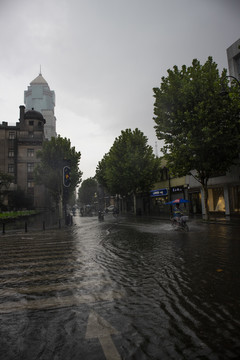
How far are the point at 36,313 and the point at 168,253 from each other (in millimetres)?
5191

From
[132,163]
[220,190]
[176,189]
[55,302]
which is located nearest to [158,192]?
[176,189]

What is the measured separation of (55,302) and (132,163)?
109 feet

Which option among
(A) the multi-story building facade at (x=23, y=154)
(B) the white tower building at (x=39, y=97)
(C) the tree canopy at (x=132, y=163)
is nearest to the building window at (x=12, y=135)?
(A) the multi-story building facade at (x=23, y=154)

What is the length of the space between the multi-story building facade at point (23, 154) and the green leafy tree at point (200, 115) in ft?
132

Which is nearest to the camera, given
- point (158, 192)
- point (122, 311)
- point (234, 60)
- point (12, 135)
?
point (122, 311)

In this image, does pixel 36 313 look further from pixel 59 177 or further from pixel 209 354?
pixel 59 177

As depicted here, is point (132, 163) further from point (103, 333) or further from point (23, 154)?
point (103, 333)

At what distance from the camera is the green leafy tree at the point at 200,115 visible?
17984 millimetres

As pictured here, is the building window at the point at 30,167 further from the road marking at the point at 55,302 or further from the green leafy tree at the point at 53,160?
the road marking at the point at 55,302

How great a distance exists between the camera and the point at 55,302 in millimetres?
3719

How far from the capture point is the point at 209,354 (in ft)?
7.57

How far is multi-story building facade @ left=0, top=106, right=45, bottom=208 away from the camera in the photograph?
51.5 meters

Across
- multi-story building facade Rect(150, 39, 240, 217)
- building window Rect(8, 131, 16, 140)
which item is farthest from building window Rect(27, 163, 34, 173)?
multi-story building facade Rect(150, 39, 240, 217)

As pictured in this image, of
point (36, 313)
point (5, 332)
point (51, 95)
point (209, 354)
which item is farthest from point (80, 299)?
point (51, 95)
